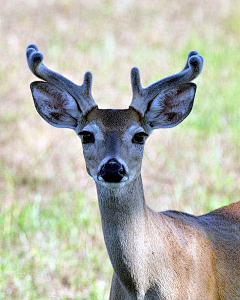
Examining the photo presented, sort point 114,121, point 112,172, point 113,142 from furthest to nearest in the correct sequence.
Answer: point 114,121 → point 113,142 → point 112,172

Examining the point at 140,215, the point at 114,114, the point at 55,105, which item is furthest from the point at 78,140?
the point at 140,215

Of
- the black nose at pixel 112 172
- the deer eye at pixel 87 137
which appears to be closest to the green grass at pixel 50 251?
the deer eye at pixel 87 137

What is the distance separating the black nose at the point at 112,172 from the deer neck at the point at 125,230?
17cm

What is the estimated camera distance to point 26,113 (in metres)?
8.09

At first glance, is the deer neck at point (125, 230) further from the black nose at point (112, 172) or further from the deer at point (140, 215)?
the black nose at point (112, 172)

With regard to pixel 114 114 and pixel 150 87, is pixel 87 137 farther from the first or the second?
pixel 150 87

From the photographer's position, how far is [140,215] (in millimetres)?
3426

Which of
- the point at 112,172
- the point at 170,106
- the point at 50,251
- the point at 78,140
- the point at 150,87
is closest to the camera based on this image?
the point at 112,172

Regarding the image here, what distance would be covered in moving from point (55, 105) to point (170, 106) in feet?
2.06

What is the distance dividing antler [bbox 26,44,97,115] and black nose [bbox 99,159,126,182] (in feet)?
1.72

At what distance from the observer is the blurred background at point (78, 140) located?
5156mm

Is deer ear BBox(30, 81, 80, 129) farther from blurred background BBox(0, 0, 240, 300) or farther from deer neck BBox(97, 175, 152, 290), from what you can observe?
blurred background BBox(0, 0, 240, 300)

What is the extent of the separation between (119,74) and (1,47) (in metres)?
2.10

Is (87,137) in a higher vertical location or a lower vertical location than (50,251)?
higher
